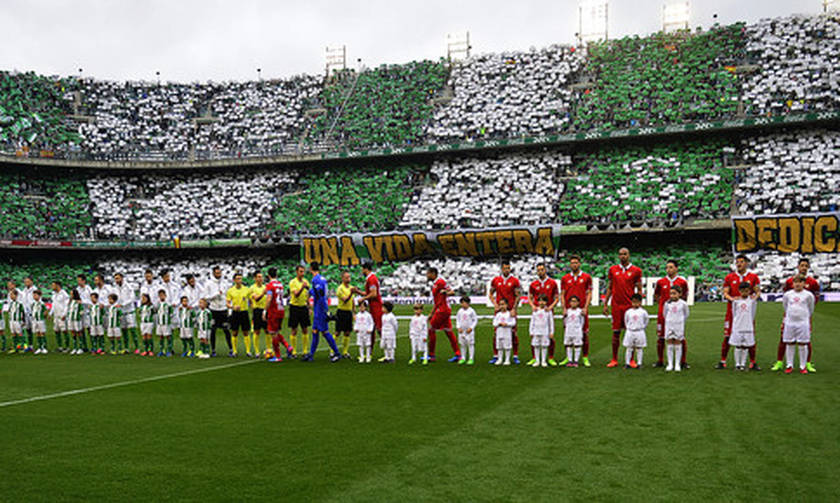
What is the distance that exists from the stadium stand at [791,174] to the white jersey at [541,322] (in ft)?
82.8

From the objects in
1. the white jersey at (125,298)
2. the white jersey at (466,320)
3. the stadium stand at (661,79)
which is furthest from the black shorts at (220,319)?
the stadium stand at (661,79)

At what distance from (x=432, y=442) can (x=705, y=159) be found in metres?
34.4

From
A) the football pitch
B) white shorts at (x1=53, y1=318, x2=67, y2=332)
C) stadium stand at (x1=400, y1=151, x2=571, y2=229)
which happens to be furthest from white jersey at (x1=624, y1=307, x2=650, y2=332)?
stadium stand at (x1=400, y1=151, x2=571, y2=229)

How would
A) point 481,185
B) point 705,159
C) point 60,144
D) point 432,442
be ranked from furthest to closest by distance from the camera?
point 60,144
point 481,185
point 705,159
point 432,442

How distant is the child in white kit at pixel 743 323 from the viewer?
36.1ft

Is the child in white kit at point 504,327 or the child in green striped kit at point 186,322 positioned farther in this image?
the child in green striped kit at point 186,322

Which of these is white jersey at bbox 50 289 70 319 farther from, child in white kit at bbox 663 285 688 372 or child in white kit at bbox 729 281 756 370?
child in white kit at bbox 729 281 756 370

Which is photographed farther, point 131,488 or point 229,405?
point 229,405

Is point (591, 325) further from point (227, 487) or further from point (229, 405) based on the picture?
point (227, 487)

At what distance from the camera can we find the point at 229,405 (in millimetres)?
8680

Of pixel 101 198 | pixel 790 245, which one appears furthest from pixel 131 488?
pixel 101 198

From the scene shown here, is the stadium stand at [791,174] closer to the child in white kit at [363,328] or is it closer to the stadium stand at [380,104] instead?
the stadium stand at [380,104]

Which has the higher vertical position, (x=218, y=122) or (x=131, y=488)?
(x=218, y=122)

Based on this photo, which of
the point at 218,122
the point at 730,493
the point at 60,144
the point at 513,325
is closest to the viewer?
the point at 730,493
